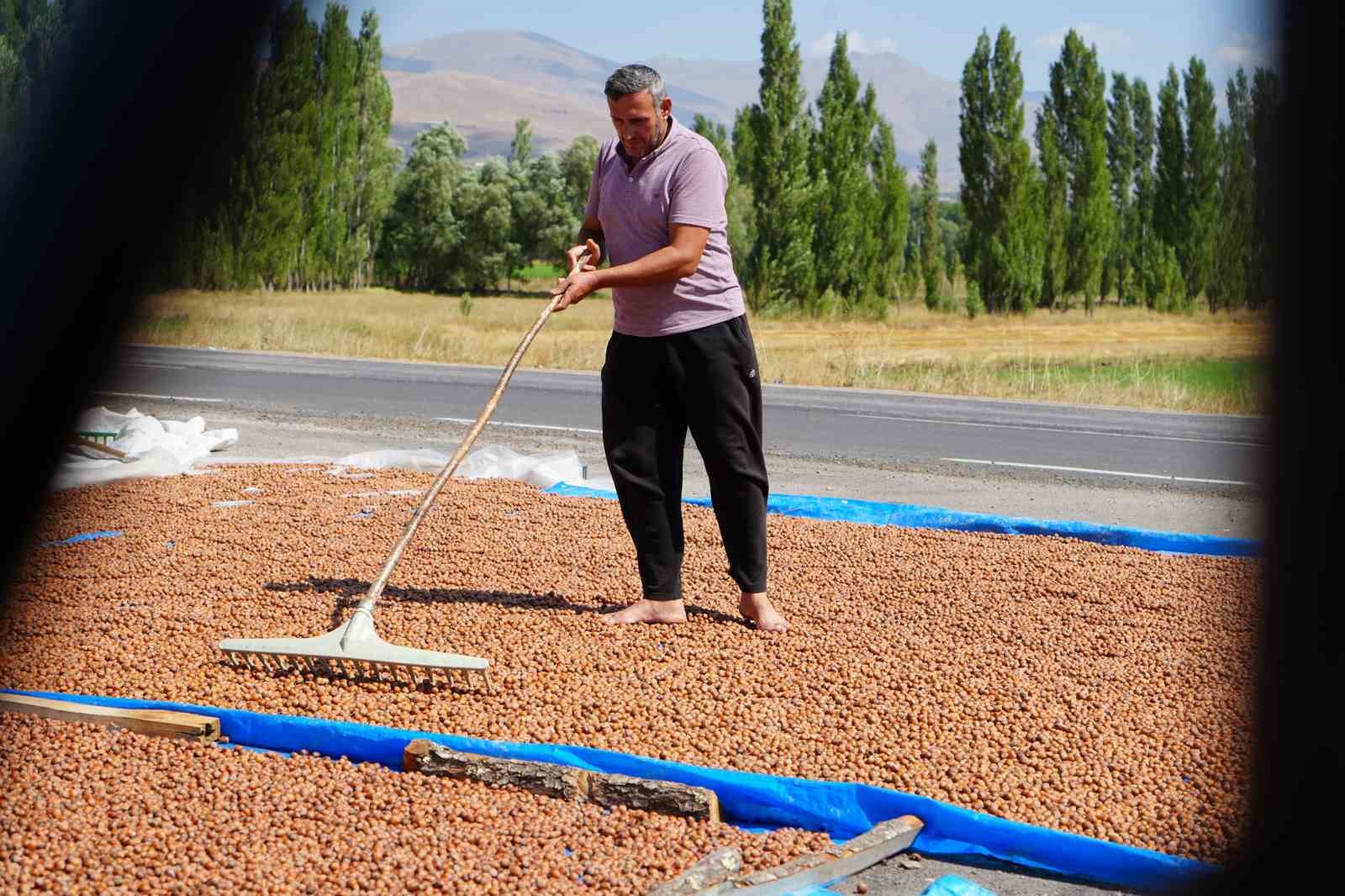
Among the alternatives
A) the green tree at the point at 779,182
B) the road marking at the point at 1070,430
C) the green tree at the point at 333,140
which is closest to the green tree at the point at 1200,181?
the green tree at the point at 779,182

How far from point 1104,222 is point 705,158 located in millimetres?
39198

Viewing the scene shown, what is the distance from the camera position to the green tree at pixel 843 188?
35.7 metres

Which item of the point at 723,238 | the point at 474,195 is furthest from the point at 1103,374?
the point at 474,195

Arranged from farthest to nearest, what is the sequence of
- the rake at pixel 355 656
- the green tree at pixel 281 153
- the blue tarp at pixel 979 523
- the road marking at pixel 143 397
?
1. the green tree at pixel 281 153
2. the road marking at pixel 143 397
3. the blue tarp at pixel 979 523
4. the rake at pixel 355 656

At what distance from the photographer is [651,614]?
407 cm

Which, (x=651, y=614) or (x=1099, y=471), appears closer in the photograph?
(x=651, y=614)

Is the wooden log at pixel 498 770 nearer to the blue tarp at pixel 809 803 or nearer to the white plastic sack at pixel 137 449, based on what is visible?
the blue tarp at pixel 809 803

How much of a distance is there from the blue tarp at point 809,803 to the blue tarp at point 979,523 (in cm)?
258

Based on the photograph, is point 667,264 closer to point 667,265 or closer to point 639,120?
point 667,265

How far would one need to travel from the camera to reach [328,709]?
3.24 metres

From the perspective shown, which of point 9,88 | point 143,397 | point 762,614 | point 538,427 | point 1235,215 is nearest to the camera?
point 762,614

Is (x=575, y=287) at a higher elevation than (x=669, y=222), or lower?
lower

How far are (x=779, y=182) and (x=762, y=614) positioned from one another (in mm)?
31788

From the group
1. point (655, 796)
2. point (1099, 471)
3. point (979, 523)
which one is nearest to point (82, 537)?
point (655, 796)
